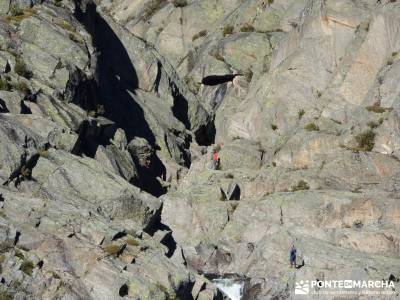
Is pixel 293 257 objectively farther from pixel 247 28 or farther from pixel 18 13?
pixel 247 28

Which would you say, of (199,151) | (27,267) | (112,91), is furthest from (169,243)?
(112,91)

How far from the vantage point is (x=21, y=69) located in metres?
71.5

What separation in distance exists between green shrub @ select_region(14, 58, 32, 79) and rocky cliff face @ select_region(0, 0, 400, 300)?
0.15 metres

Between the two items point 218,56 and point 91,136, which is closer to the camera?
point 91,136

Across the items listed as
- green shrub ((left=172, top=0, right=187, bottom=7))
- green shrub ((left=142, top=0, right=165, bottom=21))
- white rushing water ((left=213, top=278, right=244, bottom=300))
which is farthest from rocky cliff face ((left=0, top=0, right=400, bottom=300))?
green shrub ((left=142, top=0, right=165, bottom=21))

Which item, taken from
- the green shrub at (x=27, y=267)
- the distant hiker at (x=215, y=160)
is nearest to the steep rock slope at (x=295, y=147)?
the distant hiker at (x=215, y=160)

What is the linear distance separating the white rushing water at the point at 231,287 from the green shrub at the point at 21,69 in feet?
71.1

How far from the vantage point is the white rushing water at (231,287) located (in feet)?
205

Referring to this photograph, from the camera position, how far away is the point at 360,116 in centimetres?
7750

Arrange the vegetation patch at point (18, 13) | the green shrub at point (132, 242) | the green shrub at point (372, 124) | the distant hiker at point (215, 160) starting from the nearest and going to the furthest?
the green shrub at point (132, 242) → the green shrub at point (372, 124) → the vegetation patch at point (18, 13) → the distant hiker at point (215, 160)

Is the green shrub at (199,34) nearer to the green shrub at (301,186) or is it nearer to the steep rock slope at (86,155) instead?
the steep rock slope at (86,155)

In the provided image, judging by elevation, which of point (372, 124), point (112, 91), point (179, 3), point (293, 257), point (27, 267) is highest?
point (179, 3)

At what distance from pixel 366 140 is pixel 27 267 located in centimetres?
3316

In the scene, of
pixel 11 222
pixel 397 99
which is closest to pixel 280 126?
pixel 397 99
